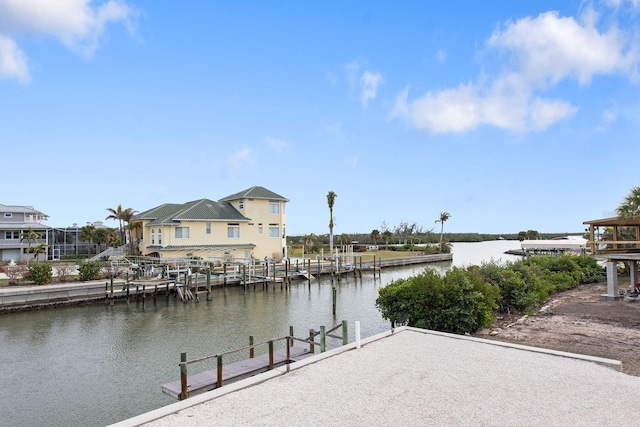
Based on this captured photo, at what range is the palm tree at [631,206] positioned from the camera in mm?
17469

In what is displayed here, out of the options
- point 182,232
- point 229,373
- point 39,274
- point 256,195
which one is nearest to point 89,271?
point 39,274

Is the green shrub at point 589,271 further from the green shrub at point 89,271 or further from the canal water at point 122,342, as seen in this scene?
the green shrub at point 89,271

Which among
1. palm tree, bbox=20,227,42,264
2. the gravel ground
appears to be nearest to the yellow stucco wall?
palm tree, bbox=20,227,42,264

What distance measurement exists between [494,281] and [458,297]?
442cm

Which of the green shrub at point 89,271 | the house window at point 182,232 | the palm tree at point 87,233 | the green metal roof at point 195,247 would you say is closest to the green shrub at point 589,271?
the green metal roof at point 195,247

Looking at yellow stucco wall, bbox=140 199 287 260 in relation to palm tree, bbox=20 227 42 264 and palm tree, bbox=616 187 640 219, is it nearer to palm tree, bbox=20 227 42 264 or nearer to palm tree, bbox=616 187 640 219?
palm tree, bbox=20 227 42 264

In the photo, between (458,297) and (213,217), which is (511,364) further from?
(213,217)

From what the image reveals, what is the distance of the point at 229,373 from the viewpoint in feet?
34.0

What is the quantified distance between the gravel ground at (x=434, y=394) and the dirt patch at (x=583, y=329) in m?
2.01

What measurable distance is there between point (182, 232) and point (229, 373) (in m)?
28.9

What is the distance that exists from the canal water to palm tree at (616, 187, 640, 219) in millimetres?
11265

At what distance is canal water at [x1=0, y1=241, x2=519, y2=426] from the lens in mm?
10586

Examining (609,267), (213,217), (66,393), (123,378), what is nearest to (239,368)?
(123,378)

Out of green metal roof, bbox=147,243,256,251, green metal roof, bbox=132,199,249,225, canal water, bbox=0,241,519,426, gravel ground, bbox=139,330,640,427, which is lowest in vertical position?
canal water, bbox=0,241,519,426
